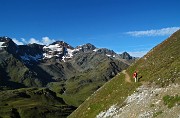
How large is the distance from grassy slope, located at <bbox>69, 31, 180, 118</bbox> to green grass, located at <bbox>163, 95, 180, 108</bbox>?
155 inches

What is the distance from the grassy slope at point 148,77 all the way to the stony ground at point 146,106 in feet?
5.32

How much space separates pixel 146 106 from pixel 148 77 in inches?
437

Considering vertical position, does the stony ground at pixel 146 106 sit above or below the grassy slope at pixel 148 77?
below

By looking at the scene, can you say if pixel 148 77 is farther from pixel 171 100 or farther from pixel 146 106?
pixel 171 100

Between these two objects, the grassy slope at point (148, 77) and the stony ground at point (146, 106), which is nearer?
the stony ground at point (146, 106)

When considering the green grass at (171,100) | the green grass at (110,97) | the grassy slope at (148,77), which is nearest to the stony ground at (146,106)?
the green grass at (171,100)

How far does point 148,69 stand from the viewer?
58.5m

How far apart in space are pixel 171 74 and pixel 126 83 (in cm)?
1278

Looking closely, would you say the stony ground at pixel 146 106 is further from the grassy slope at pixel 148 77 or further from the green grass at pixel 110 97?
the green grass at pixel 110 97

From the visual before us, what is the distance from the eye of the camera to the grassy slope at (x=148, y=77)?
48.8 m

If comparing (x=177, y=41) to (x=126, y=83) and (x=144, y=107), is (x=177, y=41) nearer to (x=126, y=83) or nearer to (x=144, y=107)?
(x=126, y=83)

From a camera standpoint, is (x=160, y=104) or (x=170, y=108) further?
(x=160, y=104)

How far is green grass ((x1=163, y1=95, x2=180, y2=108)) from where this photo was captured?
38.9 meters

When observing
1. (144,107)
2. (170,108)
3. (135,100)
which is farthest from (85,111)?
(170,108)
